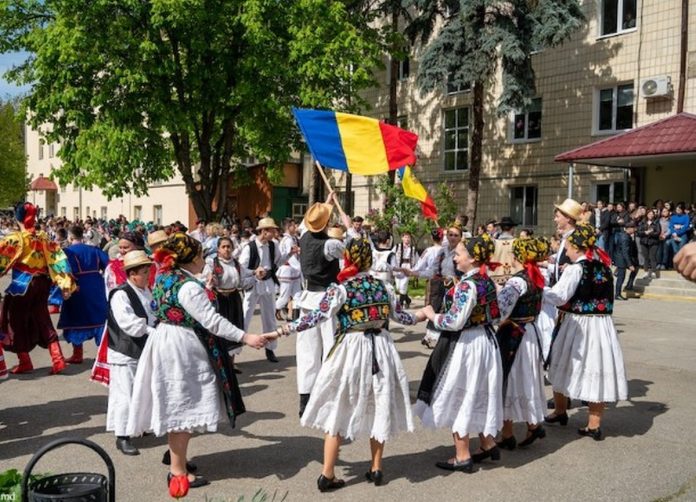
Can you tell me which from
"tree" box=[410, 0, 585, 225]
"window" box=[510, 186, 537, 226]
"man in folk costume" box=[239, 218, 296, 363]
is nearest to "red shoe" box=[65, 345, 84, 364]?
"man in folk costume" box=[239, 218, 296, 363]

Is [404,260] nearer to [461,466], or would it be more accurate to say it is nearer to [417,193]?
[417,193]

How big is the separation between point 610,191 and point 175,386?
21137 millimetres

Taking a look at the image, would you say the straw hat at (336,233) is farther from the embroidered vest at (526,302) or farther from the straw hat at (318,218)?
the embroidered vest at (526,302)

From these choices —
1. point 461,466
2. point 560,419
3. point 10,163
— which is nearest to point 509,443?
point 461,466

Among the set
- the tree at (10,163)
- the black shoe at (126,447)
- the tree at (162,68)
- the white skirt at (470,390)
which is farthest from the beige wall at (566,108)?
the tree at (10,163)

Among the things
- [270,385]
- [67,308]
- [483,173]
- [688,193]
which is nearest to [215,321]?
[270,385]

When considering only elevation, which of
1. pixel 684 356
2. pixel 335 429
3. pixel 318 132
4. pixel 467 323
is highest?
pixel 318 132

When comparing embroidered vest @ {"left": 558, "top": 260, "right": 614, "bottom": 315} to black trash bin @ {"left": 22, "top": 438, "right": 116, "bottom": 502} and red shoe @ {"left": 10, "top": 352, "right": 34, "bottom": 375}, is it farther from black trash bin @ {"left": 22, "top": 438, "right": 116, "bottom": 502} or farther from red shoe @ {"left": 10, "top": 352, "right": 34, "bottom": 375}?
red shoe @ {"left": 10, "top": 352, "right": 34, "bottom": 375}

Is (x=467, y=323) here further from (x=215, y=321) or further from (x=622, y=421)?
(x=622, y=421)

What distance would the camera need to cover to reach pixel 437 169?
28.8 metres

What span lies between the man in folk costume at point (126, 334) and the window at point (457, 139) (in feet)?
76.0

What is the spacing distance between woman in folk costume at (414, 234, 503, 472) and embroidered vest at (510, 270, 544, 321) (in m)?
0.58

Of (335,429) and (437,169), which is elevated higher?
(437,169)

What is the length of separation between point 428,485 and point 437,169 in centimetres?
2458
